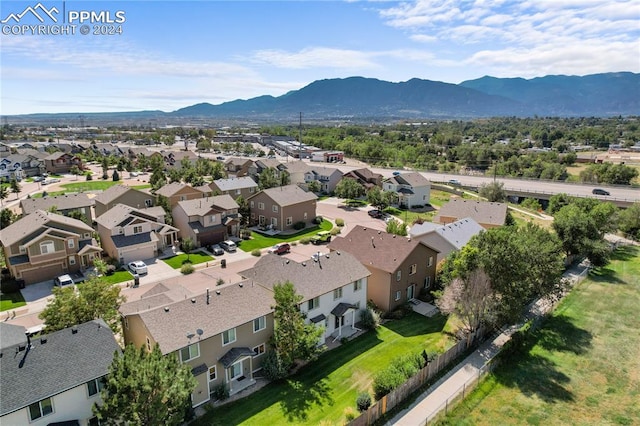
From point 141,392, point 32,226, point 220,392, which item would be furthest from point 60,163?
point 141,392

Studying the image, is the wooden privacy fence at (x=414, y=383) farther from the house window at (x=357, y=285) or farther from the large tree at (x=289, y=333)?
the house window at (x=357, y=285)

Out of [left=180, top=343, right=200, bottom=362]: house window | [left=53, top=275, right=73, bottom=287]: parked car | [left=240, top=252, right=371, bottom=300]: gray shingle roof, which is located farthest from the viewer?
[left=53, top=275, right=73, bottom=287]: parked car

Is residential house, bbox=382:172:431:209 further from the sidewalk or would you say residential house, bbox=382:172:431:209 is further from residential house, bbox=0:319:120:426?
residential house, bbox=0:319:120:426

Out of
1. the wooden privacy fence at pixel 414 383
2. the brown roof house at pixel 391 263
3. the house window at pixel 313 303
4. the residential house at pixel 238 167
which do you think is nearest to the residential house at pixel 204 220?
the brown roof house at pixel 391 263

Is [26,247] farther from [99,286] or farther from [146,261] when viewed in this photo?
[99,286]

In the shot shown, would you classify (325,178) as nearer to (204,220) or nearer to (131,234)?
(204,220)

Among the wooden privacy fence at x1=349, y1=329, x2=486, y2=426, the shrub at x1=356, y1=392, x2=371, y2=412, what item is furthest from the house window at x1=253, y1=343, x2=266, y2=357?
the wooden privacy fence at x1=349, y1=329, x2=486, y2=426

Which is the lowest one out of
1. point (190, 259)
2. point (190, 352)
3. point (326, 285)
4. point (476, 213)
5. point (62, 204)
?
point (190, 259)
